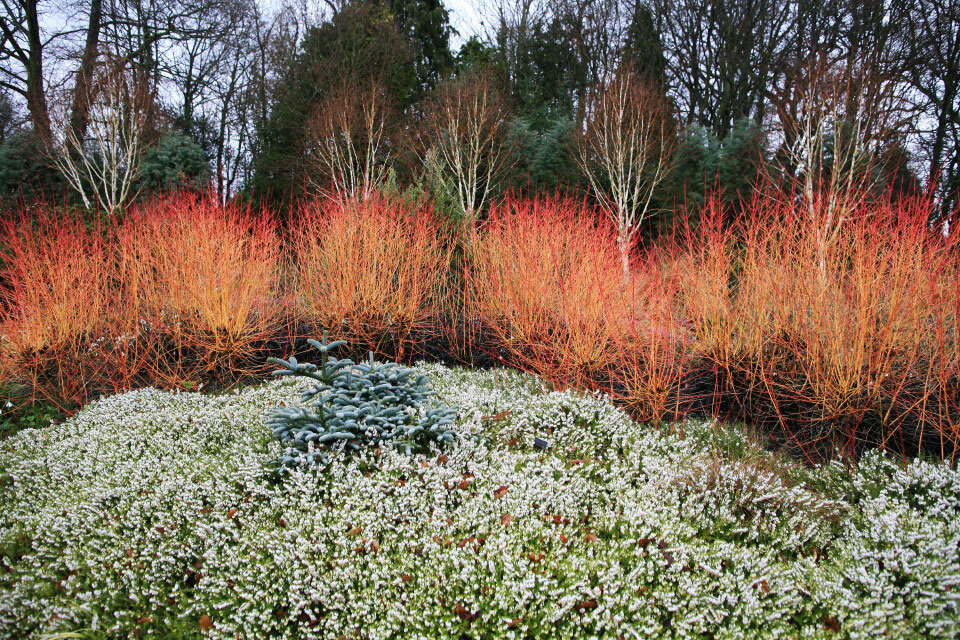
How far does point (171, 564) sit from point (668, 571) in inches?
88.9

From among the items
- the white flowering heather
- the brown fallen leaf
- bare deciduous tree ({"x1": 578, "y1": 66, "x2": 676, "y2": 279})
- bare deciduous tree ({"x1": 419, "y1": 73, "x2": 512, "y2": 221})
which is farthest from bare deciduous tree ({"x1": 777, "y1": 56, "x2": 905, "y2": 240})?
the brown fallen leaf

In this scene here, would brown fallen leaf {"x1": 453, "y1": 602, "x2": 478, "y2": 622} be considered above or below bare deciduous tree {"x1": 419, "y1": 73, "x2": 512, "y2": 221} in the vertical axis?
below

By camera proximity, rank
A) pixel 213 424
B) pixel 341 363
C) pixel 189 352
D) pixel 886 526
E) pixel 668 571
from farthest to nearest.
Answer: pixel 189 352
pixel 213 424
pixel 341 363
pixel 886 526
pixel 668 571

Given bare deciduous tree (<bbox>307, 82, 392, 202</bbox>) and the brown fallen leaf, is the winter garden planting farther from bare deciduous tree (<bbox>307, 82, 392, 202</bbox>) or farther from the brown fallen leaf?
bare deciduous tree (<bbox>307, 82, 392, 202</bbox>)

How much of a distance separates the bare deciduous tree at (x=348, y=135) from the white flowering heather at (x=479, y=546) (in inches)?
407

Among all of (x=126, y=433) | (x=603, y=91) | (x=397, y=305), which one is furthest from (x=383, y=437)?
(x=603, y=91)

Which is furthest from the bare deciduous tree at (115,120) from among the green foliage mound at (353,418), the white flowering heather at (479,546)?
the white flowering heather at (479,546)

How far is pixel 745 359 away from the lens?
4246mm

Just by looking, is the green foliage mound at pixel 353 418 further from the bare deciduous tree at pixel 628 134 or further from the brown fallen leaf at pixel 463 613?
the bare deciduous tree at pixel 628 134

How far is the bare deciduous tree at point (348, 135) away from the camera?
1252cm

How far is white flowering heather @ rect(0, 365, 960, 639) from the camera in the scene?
1924 millimetres

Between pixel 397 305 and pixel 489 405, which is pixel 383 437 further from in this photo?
pixel 397 305

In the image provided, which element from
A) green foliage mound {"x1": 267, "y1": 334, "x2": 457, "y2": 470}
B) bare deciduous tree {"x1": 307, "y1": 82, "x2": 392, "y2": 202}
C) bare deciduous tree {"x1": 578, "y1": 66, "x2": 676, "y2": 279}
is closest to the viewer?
green foliage mound {"x1": 267, "y1": 334, "x2": 457, "y2": 470}

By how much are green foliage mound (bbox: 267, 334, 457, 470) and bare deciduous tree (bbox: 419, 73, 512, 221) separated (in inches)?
341
